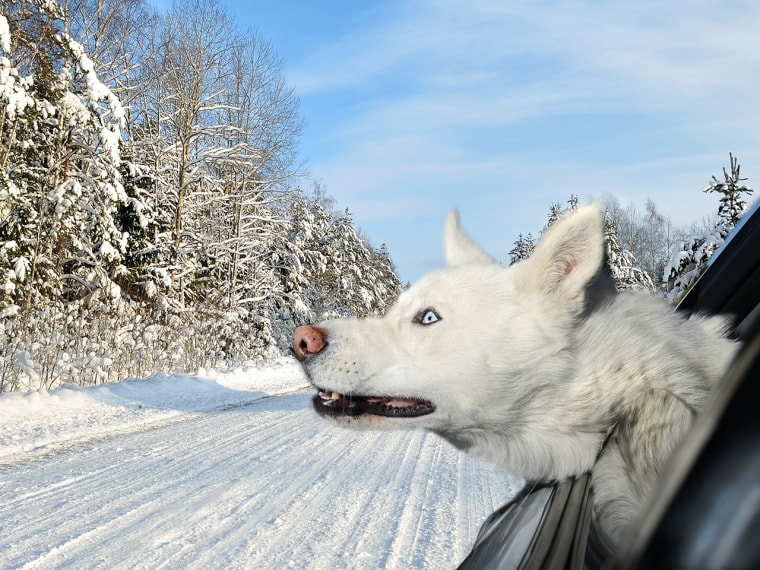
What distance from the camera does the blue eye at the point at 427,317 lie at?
1734mm

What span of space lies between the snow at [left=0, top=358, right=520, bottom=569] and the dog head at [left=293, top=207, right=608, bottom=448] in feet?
0.58

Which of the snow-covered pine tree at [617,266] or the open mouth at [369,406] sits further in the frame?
the open mouth at [369,406]

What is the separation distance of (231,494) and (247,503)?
322mm

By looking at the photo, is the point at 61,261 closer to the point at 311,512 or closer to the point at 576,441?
the point at 311,512

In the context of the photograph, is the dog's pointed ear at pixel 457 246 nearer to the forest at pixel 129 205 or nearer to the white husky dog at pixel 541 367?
the white husky dog at pixel 541 367

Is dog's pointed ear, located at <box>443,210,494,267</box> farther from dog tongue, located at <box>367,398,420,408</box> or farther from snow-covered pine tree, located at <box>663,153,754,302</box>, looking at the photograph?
snow-covered pine tree, located at <box>663,153,754,302</box>

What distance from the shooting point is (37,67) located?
47.4ft

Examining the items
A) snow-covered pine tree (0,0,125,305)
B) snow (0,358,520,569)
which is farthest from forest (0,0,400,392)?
snow (0,358,520,569)

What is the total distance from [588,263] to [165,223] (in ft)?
70.9

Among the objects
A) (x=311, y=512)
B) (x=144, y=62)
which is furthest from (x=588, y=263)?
(x=144, y=62)

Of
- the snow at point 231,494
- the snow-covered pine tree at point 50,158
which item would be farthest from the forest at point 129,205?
the snow at point 231,494

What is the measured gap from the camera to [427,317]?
176 centimetres

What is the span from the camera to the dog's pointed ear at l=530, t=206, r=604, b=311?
4.36 ft

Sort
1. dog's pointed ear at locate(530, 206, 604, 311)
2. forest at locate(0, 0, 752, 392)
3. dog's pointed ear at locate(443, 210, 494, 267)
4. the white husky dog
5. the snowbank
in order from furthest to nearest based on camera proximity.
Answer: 1. forest at locate(0, 0, 752, 392)
2. the snowbank
3. dog's pointed ear at locate(443, 210, 494, 267)
4. dog's pointed ear at locate(530, 206, 604, 311)
5. the white husky dog
